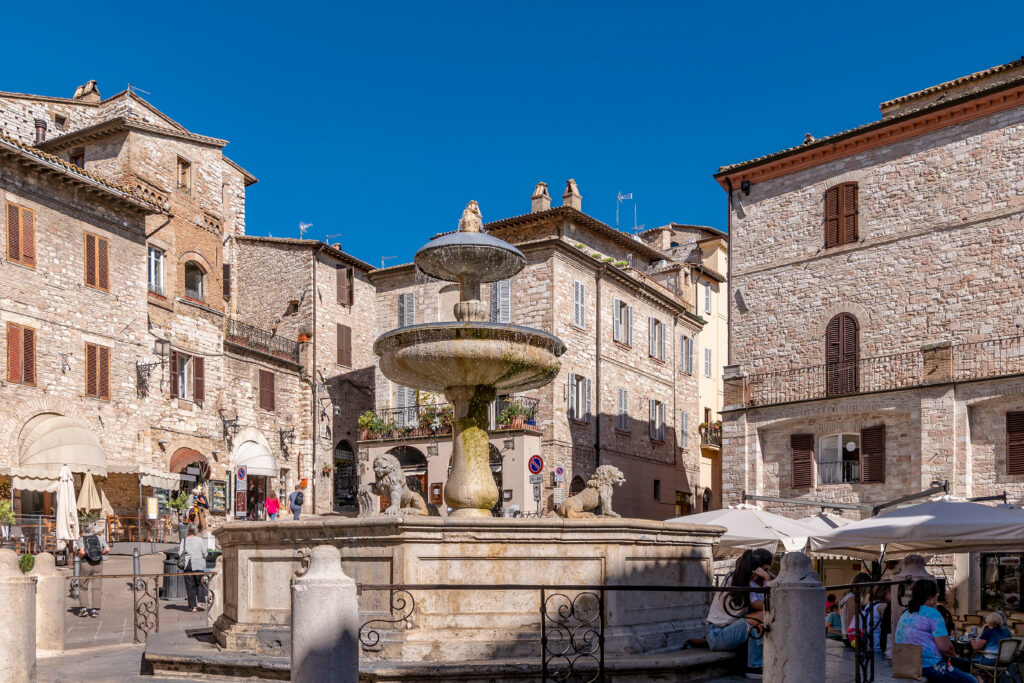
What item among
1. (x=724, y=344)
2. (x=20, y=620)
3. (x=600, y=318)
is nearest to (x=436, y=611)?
(x=20, y=620)

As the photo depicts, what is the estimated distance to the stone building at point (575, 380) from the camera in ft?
103

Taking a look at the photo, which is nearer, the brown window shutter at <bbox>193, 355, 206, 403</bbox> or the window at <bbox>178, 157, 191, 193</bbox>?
the brown window shutter at <bbox>193, 355, 206, 403</bbox>

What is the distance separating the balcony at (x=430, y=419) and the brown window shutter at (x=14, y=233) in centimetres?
1193

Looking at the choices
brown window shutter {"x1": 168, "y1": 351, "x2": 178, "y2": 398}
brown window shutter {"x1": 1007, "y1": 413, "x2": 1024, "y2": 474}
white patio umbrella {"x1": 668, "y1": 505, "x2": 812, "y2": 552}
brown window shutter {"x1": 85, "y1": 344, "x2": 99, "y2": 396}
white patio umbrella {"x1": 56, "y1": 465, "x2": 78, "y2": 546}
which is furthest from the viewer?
brown window shutter {"x1": 168, "y1": 351, "x2": 178, "y2": 398}

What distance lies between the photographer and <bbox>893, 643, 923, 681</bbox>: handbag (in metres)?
8.38

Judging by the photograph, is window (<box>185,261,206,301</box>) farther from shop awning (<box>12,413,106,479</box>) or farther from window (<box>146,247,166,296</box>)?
shop awning (<box>12,413,106,479</box>)

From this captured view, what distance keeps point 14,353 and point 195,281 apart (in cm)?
981

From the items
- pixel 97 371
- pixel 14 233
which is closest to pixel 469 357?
pixel 14 233

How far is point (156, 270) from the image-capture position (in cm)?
3225

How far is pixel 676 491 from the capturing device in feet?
126

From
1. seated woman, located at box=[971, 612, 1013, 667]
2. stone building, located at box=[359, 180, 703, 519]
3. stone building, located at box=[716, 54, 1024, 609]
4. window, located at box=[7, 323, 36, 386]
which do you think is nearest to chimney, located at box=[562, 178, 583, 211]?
stone building, located at box=[359, 180, 703, 519]

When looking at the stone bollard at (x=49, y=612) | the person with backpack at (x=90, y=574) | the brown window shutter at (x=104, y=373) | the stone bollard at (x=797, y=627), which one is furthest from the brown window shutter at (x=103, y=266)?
the stone bollard at (x=797, y=627)

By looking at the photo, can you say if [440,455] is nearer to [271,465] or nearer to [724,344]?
[271,465]

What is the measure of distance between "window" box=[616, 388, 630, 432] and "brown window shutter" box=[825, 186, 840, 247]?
10.4 metres
